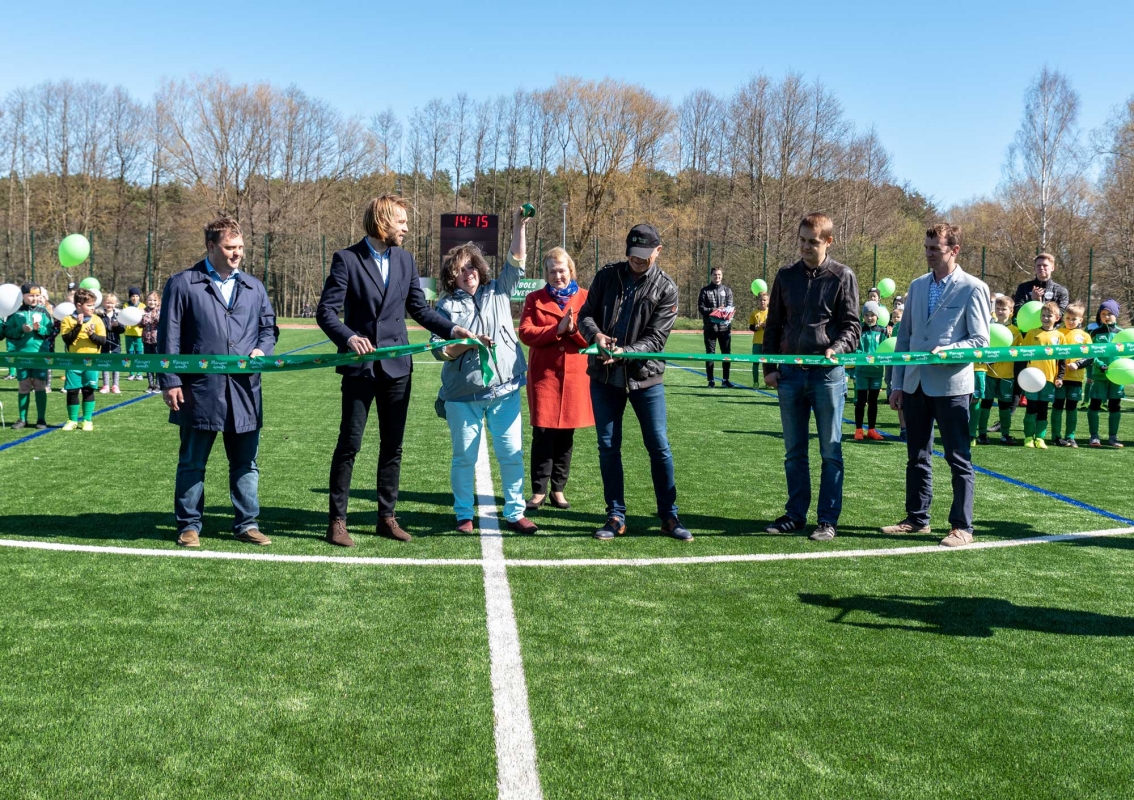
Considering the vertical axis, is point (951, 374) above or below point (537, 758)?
above

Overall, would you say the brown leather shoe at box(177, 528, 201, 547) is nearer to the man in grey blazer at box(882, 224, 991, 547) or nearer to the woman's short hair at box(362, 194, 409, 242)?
the woman's short hair at box(362, 194, 409, 242)

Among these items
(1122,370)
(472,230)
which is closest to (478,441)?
(1122,370)

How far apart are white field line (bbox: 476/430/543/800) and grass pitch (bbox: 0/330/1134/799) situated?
1.9 inches

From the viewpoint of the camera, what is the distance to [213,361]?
562 cm

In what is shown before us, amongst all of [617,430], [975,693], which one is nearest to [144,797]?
[975,693]

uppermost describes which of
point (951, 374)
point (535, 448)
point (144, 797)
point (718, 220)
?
point (718, 220)

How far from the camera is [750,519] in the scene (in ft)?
22.7

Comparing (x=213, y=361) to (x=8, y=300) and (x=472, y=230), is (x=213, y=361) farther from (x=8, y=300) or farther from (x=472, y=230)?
(x=472, y=230)

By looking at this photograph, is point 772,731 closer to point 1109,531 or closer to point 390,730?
point 390,730

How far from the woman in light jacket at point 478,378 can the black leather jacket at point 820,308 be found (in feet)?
5.67

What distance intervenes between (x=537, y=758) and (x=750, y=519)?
3995 mm

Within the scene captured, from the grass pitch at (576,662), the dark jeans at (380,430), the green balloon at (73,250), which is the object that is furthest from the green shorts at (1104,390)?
the green balloon at (73,250)

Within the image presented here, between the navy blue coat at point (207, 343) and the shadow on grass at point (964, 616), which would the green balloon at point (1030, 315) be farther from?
A: the navy blue coat at point (207, 343)

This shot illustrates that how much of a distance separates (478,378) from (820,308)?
2.25 m
